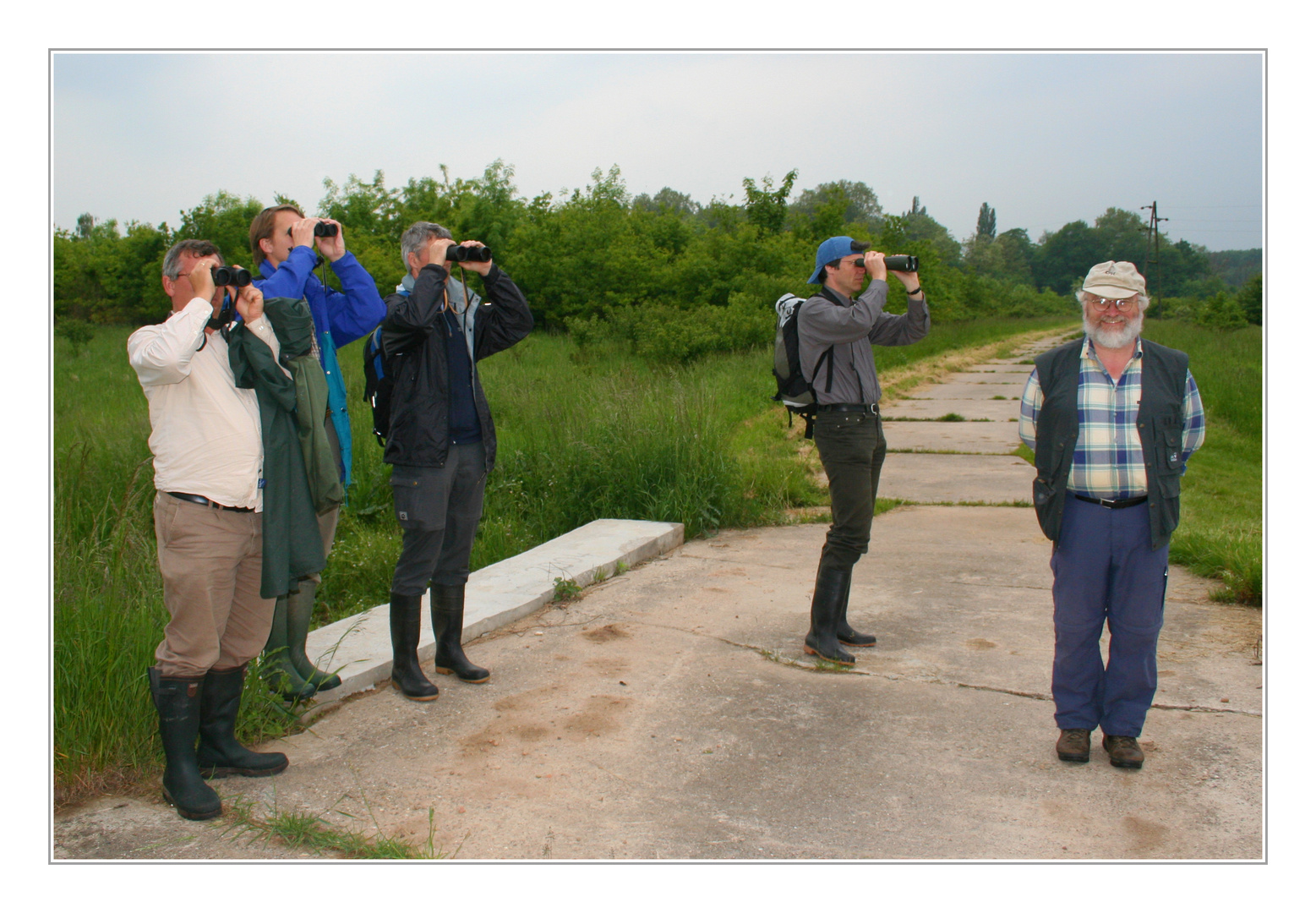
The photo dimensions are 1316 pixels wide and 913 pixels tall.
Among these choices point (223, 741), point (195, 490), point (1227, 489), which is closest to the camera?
point (195, 490)

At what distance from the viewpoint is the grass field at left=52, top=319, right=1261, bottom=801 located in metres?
3.35

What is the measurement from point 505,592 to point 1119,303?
3.36 meters

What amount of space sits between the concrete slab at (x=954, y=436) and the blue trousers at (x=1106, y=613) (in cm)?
692

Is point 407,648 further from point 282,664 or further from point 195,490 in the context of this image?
point 195,490

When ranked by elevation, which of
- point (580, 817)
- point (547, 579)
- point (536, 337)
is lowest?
point (580, 817)

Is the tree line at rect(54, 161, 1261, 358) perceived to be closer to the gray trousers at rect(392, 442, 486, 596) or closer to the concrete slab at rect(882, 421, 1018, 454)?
the concrete slab at rect(882, 421, 1018, 454)

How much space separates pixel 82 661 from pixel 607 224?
21571 mm

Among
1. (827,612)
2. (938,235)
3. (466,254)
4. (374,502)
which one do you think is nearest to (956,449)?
(374,502)

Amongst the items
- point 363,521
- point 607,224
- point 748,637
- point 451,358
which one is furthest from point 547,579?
point 607,224

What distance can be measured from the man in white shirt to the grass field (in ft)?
1.06

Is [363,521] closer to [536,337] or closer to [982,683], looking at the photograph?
[982,683]

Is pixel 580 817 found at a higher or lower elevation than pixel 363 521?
lower

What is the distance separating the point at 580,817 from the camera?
121 inches

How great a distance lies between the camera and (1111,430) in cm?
341
